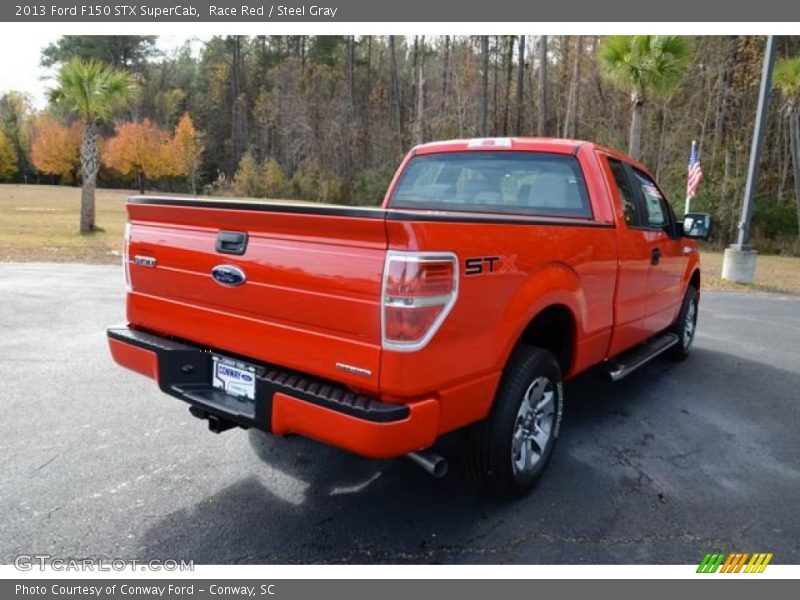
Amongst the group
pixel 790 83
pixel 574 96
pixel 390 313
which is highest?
pixel 574 96

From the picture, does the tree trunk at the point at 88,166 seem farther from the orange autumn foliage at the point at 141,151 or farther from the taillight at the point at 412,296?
the orange autumn foliage at the point at 141,151

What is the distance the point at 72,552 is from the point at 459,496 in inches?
71.8

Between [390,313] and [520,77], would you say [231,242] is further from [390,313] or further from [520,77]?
[520,77]

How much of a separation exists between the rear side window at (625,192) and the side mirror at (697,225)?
1.09 metres

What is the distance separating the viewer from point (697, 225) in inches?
204

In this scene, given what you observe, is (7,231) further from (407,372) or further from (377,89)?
(377,89)

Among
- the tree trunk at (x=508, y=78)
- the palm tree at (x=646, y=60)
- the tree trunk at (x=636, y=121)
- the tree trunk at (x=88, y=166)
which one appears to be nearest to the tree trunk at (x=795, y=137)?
the tree trunk at (x=636, y=121)

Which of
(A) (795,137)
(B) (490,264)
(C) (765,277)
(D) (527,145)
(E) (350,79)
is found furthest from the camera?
(E) (350,79)

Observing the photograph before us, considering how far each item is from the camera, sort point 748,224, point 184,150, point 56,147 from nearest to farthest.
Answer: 1. point 748,224
2. point 184,150
3. point 56,147

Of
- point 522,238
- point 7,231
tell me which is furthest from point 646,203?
point 7,231

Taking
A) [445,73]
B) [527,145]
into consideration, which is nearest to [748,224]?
[527,145]

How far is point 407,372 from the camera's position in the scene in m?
2.35

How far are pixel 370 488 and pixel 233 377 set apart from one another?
983mm

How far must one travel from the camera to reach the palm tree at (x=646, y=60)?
13180 mm
